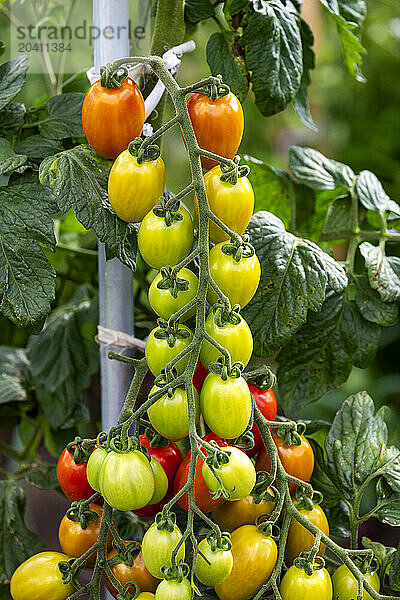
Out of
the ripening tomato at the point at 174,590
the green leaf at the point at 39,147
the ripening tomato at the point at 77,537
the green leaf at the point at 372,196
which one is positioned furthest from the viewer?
→ the green leaf at the point at 372,196

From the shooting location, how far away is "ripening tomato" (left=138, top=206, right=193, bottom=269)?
43cm

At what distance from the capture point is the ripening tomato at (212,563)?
401 millimetres

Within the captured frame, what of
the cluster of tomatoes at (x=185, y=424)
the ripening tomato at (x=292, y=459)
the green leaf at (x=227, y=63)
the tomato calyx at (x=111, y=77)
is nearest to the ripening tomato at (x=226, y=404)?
the cluster of tomatoes at (x=185, y=424)

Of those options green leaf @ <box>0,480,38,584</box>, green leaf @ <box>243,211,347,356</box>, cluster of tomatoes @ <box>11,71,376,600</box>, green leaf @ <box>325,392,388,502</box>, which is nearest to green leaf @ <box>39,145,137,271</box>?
cluster of tomatoes @ <box>11,71,376,600</box>

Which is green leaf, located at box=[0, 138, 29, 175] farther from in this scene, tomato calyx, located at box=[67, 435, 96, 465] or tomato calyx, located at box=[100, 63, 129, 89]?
tomato calyx, located at box=[67, 435, 96, 465]

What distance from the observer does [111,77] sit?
46cm

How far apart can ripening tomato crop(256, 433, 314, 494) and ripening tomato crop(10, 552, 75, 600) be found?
0.16 metres

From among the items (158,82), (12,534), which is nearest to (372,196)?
(158,82)

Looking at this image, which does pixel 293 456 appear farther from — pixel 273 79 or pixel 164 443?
pixel 273 79

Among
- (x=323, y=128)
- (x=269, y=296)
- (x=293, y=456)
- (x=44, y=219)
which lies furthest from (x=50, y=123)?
(x=323, y=128)

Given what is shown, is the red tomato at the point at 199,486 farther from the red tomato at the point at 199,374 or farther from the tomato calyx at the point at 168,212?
the tomato calyx at the point at 168,212

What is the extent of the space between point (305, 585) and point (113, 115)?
33cm

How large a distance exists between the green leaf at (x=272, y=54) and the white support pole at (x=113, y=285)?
0.11m

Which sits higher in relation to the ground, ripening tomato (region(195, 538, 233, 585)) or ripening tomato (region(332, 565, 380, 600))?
ripening tomato (region(195, 538, 233, 585))
